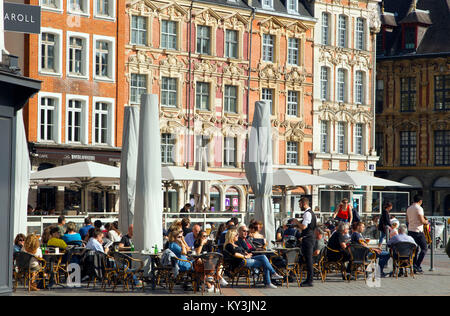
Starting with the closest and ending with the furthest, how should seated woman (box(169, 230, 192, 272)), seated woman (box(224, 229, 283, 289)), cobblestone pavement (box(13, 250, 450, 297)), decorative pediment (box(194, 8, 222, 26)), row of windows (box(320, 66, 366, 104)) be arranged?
cobblestone pavement (box(13, 250, 450, 297)) < seated woman (box(169, 230, 192, 272)) < seated woman (box(224, 229, 283, 289)) < decorative pediment (box(194, 8, 222, 26)) < row of windows (box(320, 66, 366, 104))

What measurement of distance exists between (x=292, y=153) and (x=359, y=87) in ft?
21.7

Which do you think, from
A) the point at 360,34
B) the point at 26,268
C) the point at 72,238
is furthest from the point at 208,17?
the point at 26,268

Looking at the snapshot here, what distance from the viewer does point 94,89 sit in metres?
43.8

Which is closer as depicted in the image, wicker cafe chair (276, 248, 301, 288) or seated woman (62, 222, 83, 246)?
wicker cafe chair (276, 248, 301, 288)

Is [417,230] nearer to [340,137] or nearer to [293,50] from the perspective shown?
[293,50]

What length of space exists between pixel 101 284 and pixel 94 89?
984 inches

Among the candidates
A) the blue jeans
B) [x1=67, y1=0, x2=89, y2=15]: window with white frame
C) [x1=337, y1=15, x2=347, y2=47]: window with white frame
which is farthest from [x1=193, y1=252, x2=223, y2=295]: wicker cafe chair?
[x1=337, y1=15, x2=347, y2=47]: window with white frame

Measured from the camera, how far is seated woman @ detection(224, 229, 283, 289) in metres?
18.9

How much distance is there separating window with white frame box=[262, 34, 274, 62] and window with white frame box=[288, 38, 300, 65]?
1.22 metres

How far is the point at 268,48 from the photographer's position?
167ft

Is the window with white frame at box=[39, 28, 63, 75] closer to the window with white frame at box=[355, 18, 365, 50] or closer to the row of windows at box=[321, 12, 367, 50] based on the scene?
the row of windows at box=[321, 12, 367, 50]
